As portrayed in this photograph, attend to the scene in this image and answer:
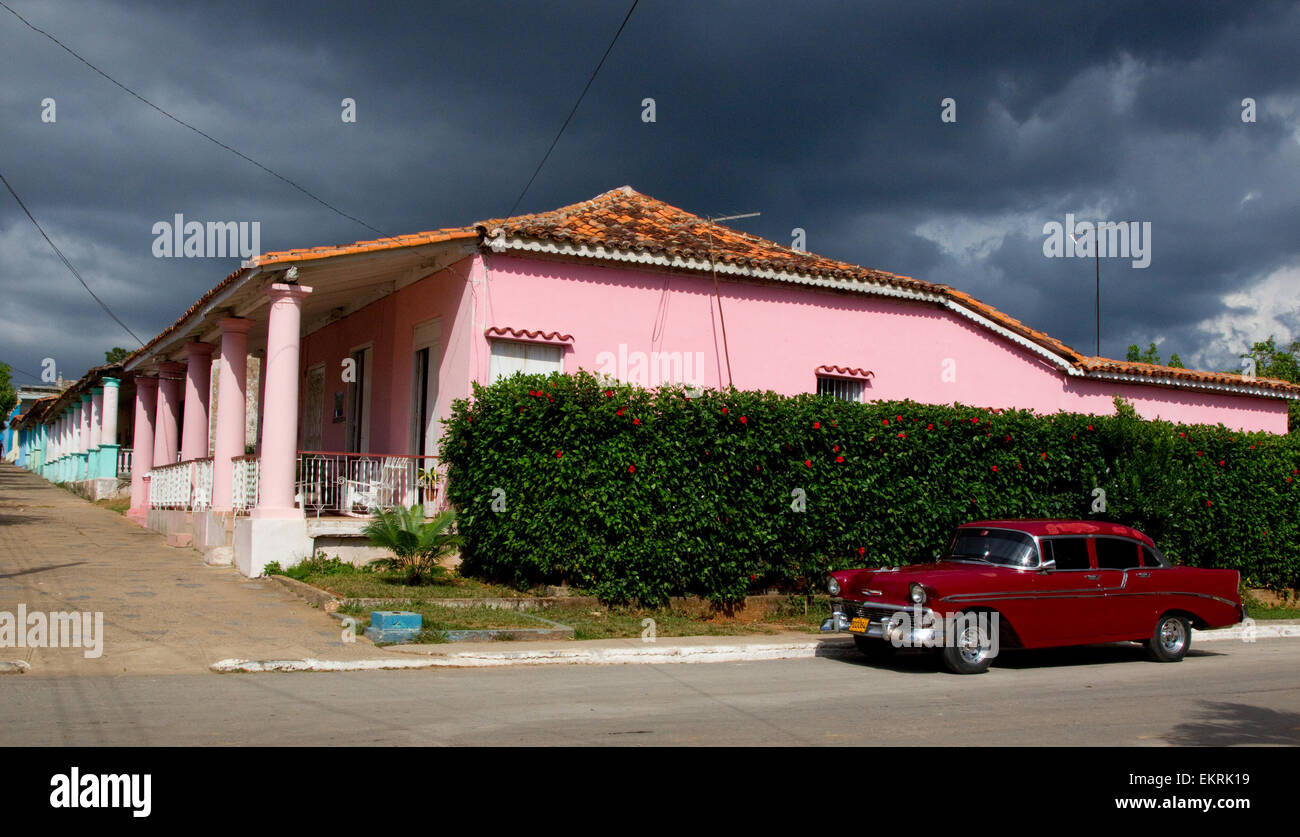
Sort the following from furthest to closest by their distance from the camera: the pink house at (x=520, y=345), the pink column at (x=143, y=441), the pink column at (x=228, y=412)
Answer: the pink column at (x=143, y=441) → the pink column at (x=228, y=412) → the pink house at (x=520, y=345)

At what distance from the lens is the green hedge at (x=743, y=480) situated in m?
12.5

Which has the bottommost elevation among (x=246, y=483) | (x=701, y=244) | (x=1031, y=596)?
(x=1031, y=596)

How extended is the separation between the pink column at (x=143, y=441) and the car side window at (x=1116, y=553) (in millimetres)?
20141

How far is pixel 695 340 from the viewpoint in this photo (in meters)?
16.4

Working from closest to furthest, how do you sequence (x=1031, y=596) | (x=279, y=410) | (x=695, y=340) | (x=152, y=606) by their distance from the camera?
(x=1031, y=596)
(x=152, y=606)
(x=279, y=410)
(x=695, y=340)

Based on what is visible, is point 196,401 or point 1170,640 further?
point 196,401

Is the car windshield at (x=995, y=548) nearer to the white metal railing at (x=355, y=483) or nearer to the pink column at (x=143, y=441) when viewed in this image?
the white metal railing at (x=355, y=483)

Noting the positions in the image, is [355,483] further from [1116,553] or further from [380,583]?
[1116,553]

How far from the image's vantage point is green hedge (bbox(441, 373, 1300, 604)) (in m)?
12.5

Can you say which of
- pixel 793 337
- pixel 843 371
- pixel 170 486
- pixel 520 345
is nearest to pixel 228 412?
pixel 170 486

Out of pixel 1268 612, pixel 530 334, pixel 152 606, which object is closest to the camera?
pixel 152 606

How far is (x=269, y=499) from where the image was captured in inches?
541

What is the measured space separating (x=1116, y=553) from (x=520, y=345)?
8.44 meters

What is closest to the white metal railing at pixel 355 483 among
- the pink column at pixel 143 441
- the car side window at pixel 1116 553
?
the car side window at pixel 1116 553
